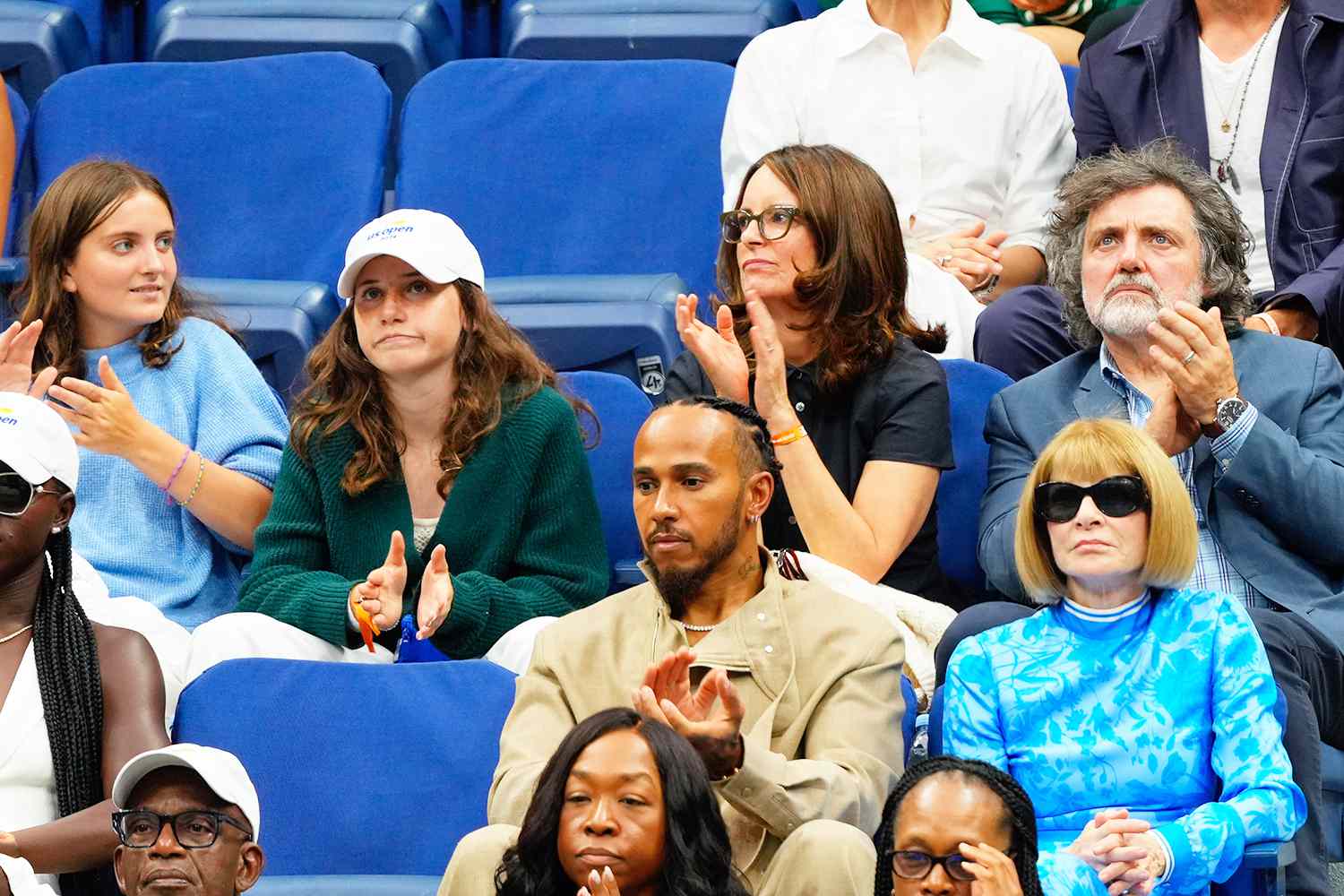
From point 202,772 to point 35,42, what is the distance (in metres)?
2.62

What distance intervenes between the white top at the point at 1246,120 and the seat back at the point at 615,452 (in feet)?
3.85

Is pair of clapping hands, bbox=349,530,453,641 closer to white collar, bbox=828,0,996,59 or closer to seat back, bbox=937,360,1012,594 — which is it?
seat back, bbox=937,360,1012,594

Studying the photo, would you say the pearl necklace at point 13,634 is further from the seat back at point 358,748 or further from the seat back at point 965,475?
the seat back at point 965,475

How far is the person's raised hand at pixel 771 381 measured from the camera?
3070mm

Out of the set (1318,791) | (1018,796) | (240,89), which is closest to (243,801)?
(1018,796)

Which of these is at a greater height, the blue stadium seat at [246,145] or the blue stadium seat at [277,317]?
the blue stadium seat at [246,145]

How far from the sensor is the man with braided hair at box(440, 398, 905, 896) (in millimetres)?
2252

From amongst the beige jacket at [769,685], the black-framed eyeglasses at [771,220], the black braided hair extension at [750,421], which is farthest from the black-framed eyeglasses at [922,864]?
the black-framed eyeglasses at [771,220]

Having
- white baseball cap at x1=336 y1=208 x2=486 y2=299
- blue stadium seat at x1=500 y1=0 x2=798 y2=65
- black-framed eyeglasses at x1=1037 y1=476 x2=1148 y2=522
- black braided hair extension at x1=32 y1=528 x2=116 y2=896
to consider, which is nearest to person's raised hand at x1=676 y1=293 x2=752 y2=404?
white baseball cap at x1=336 y1=208 x2=486 y2=299

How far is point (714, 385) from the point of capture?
3.16 metres

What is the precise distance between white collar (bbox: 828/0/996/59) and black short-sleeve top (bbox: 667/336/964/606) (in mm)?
971

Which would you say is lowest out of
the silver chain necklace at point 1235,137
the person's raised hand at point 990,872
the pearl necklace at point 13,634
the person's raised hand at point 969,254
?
Result: the person's raised hand at point 990,872

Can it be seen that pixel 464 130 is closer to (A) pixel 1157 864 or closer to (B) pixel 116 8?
(B) pixel 116 8

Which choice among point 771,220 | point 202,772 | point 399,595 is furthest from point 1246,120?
point 202,772
